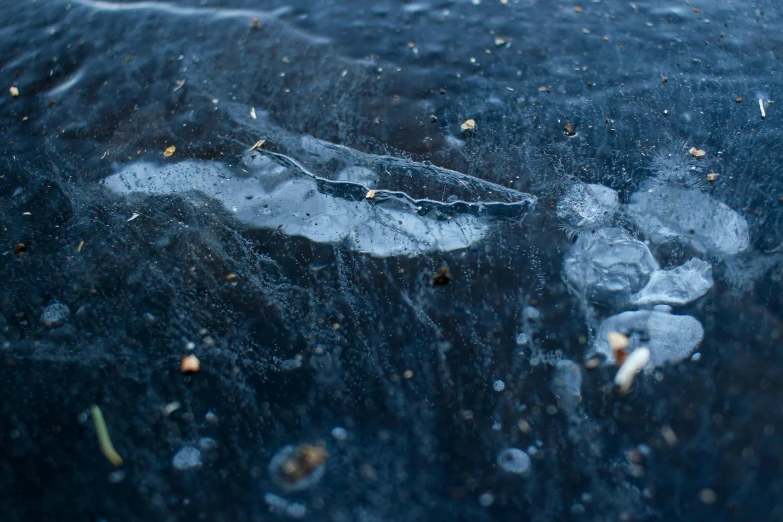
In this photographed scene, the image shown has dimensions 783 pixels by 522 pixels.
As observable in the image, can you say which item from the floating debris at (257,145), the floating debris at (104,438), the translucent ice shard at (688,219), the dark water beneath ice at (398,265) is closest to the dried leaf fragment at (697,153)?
the dark water beneath ice at (398,265)

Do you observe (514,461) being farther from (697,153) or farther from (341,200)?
(697,153)

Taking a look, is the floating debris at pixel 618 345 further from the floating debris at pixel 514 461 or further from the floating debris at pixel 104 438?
the floating debris at pixel 104 438

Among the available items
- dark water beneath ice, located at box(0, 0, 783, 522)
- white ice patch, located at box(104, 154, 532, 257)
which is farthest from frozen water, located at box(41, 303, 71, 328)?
white ice patch, located at box(104, 154, 532, 257)

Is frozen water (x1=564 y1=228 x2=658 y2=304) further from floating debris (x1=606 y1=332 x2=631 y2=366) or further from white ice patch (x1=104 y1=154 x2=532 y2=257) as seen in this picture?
white ice patch (x1=104 y1=154 x2=532 y2=257)

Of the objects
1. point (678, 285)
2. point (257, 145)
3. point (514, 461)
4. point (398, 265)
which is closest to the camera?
point (514, 461)

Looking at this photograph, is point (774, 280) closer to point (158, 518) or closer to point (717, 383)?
point (717, 383)

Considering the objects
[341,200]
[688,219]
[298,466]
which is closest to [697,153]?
[688,219]
